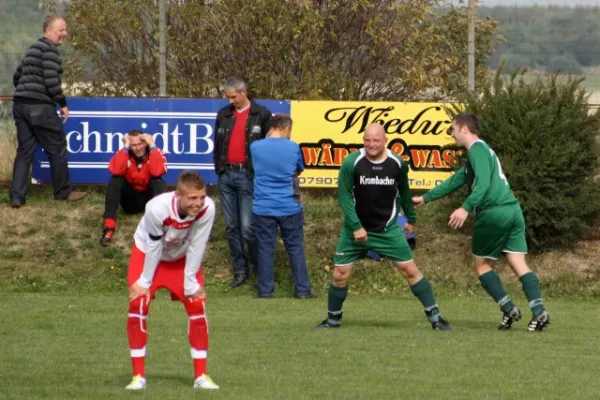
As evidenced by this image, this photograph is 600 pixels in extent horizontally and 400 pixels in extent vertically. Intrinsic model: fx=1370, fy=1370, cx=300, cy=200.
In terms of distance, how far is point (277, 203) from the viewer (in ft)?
48.7

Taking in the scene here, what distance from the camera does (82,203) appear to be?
17.7m

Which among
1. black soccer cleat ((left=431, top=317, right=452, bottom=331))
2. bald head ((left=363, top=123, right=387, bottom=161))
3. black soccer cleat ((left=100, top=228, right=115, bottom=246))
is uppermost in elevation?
bald head ((left=363, top=123, right=387, bottom=161))

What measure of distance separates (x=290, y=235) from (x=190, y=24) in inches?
207

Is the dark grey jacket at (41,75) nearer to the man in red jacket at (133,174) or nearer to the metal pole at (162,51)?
the man in red jacket at (133,174)

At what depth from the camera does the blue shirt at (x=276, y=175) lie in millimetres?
14633

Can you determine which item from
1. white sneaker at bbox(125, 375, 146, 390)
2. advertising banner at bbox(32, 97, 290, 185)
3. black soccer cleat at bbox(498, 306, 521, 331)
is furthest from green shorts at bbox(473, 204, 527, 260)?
advertising banner at bbox(32, 97, 290, 185)

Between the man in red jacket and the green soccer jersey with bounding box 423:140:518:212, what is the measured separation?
197 inches

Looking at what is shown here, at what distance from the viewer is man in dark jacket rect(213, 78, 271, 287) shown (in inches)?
605

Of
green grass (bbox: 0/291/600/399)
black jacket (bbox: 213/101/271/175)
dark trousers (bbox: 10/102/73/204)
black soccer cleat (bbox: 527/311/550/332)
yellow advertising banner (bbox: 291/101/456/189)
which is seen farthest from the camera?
yellow advertising banner (bbox: 291/101/456/189)

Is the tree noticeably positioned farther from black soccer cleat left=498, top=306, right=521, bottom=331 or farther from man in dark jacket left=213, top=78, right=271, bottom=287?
black soccer cleat left=498, top=306, right=521, bottom=331

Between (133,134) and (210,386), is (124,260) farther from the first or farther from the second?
(210,386)

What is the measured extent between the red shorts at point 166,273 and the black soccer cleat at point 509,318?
13.2 feet

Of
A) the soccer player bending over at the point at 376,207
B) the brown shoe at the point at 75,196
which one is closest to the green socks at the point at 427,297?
the soccer player bending over at the point at 376,207

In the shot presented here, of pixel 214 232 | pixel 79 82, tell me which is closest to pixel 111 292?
pixel 214 232
